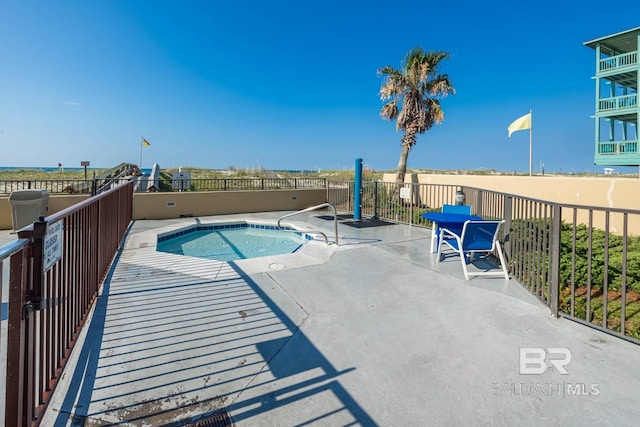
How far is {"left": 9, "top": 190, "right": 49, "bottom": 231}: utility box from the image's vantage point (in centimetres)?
614

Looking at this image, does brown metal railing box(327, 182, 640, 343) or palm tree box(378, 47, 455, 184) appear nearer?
brown metal railing box(327, 182, 640, 343)

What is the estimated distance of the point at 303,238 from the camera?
7168 mm

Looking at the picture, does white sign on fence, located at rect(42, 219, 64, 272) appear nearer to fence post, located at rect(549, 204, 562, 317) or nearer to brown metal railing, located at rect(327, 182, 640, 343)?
brown metal railing, located at rect(327, 182, 640, 343)

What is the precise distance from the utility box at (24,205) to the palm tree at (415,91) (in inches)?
432

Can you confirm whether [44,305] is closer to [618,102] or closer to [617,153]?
[617,153]

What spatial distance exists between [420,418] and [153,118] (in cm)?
2661

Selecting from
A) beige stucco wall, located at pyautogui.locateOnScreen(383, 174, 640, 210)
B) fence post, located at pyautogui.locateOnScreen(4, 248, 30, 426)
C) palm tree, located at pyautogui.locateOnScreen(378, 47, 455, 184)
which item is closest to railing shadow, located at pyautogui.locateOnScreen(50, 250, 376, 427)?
fence post, located at pyautogui.locateOnScreen(4, 248, 30, 426)

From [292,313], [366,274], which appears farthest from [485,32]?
[292,313]

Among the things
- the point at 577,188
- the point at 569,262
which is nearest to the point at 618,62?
the point at 577,188

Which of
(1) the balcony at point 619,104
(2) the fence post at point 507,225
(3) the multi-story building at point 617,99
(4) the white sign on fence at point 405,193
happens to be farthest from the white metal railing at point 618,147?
(2) the fence post at point 507,225

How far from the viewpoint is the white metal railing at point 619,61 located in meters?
14.4

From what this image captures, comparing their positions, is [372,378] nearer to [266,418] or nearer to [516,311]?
[266,418]

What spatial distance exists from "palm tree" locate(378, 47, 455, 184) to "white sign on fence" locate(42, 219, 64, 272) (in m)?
12.2

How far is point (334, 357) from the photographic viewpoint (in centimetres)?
213
